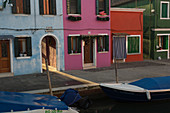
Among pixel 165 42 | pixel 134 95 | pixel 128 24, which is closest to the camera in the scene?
pixel 134 95

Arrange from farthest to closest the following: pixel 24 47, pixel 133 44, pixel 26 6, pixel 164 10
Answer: pixel 164 10 < pixel 133 44 < pixel 24 47 < pixel 26 6

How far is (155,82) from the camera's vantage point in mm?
9992

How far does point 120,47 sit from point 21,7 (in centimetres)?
903

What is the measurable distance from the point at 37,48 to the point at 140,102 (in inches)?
299

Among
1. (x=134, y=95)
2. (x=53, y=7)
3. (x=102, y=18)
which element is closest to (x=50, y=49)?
(x=53, y=7)

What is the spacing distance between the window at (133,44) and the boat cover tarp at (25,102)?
12.7 m

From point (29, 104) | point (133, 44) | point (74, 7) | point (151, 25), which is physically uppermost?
point (74, 7)

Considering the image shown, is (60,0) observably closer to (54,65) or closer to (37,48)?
(37,48)

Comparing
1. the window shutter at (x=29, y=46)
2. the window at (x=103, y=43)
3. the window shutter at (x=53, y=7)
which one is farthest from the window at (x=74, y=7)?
the window shutter at (x=29, y=46)

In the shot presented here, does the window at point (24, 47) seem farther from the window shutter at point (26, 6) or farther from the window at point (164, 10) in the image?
the window at point (164, 10)

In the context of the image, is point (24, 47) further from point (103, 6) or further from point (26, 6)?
point (103, 6)

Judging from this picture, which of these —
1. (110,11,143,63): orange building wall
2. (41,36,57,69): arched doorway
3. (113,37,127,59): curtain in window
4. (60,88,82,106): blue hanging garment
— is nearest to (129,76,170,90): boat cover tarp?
(60,88,82,106): blue hanging garment

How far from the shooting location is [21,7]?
45.2ft

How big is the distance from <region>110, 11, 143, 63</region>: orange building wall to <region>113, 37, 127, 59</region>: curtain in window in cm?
69
